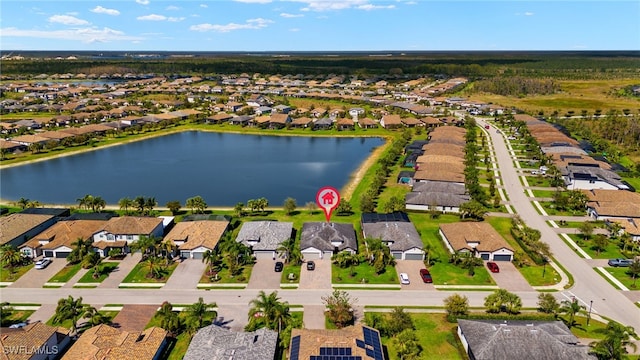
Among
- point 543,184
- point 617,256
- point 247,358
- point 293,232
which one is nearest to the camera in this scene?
point 247,358

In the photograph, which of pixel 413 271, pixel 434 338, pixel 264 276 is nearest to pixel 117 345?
pixel 264 276

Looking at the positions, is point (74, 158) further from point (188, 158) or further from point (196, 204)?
point (196, 204)

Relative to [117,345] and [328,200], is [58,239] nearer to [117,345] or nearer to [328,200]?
[117,345]

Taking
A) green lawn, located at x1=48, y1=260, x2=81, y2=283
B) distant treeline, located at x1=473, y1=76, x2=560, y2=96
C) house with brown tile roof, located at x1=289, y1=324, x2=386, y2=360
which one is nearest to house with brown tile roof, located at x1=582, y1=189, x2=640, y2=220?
house with brown tile roof, located at x1=289, y1=324, x2=386, y2=360

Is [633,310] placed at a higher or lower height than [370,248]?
lower

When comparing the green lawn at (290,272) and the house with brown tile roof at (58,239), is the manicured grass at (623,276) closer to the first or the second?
the green lawn at (290,272)

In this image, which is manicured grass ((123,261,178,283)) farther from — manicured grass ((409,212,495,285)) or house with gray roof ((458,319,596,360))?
house with gray roof ((458,319,596,360))

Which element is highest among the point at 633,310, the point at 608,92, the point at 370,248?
the point at 608,92

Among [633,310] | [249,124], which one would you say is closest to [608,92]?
[249,124]
